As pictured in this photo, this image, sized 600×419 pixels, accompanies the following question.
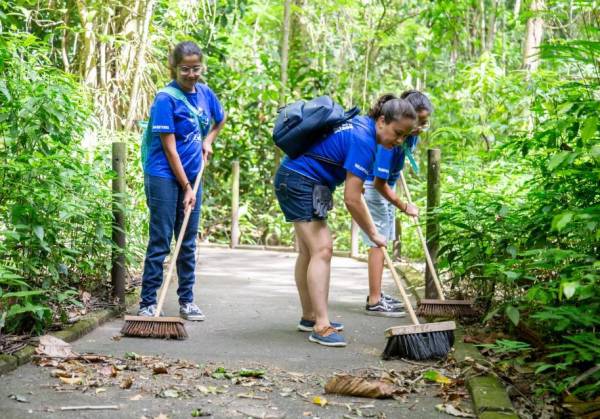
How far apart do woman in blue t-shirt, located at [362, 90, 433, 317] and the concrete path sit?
19cm

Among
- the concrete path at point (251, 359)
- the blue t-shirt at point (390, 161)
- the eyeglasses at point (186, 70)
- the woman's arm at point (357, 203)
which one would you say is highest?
the eyeglasses at point (186, 70)

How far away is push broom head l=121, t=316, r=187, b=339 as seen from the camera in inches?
201

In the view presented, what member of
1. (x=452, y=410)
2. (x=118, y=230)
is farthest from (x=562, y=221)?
(x=118, y=230)

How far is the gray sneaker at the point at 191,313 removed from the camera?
5906 millimetres

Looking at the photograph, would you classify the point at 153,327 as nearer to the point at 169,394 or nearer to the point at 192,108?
the point at 169,394

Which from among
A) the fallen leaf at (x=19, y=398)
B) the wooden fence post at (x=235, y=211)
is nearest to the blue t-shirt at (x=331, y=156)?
the fallen leaf at (x=19, y=398)

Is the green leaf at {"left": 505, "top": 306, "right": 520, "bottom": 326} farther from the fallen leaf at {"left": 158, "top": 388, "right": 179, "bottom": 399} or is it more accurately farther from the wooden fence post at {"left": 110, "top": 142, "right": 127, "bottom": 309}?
the wooden fence post at {"left": 110, "top": 142, "right": 127, "bottom": 309}

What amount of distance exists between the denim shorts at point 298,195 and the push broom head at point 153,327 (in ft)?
3.45

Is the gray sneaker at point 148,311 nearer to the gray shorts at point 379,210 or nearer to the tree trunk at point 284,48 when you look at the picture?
the gray shorts at point 379,210

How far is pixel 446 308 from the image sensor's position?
19.2 feet

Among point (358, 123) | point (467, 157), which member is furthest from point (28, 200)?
point (467, 157)

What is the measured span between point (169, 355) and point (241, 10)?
30.1 ft

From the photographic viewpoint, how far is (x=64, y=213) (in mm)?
5027

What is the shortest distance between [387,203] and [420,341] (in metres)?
2.00
